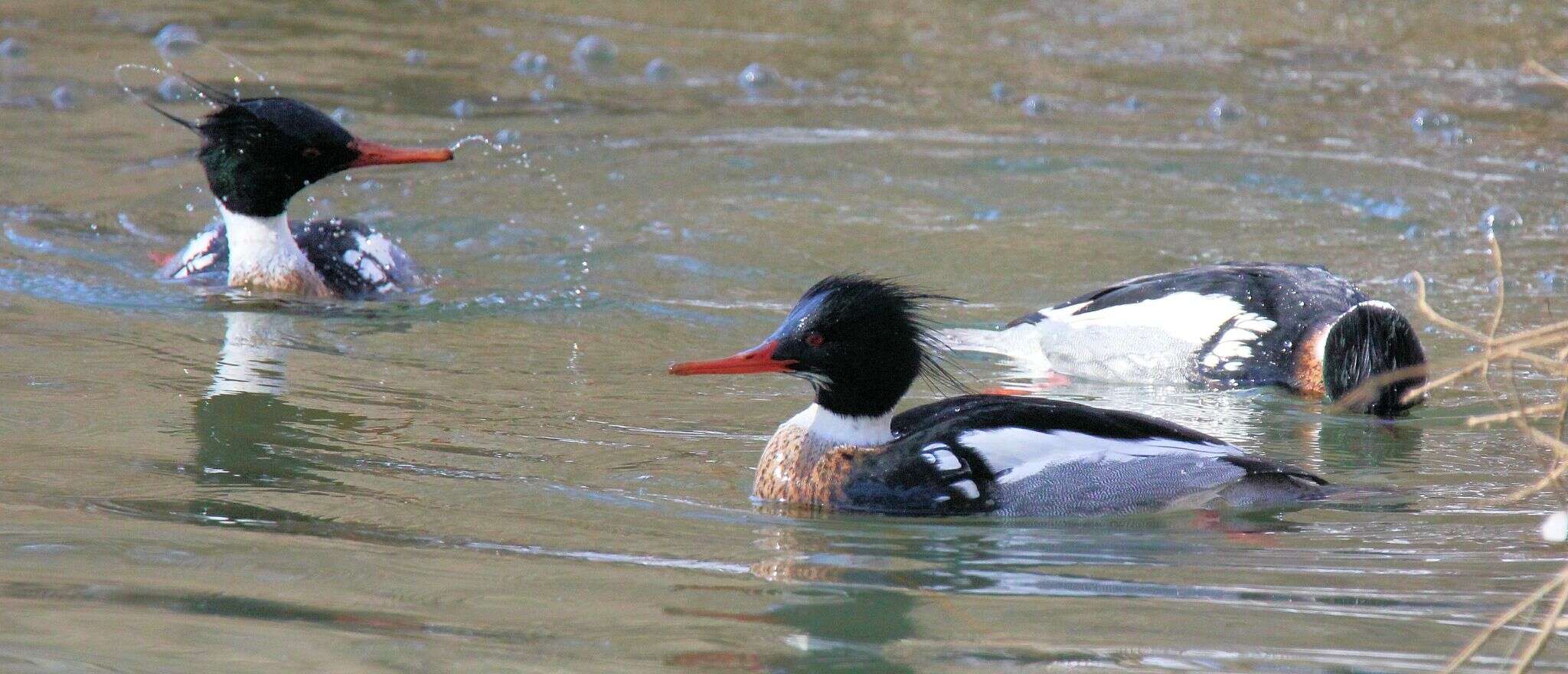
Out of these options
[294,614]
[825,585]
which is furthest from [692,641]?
[294,614]

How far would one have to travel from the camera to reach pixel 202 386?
652 cm

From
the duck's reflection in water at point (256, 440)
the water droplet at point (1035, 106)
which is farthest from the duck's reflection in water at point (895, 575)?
the water droplet at point (1035, 106)

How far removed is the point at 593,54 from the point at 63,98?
397 centimetres

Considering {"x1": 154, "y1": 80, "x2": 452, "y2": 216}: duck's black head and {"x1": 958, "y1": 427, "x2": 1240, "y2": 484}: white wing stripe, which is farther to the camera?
{"x1": 154, "y1": 80, "x2": 452, "y2": 216}: duck's black head

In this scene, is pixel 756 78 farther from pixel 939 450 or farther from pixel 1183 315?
pixel 939 450

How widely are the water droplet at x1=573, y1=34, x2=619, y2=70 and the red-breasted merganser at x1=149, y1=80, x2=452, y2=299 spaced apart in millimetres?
5493

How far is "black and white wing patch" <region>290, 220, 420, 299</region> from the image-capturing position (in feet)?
27.9

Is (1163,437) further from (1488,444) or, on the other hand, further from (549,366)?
(549,366)

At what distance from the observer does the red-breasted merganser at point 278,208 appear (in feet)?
27.5

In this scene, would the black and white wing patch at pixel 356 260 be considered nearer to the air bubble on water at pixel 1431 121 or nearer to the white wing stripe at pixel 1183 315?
the white wing stripe at pixel 1183 315

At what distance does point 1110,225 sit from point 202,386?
216 inches

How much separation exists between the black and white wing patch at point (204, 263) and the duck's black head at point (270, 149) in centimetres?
32

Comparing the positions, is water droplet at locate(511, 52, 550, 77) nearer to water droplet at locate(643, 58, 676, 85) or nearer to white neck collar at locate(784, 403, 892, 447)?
water droplet at locate(643, 58, 676, 85)

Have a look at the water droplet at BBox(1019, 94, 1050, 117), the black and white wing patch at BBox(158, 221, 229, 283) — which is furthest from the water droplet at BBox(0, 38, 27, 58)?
the water droplet at BBox(1019, 94, 1050, 117)
